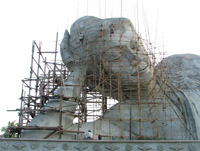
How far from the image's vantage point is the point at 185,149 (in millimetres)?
10047

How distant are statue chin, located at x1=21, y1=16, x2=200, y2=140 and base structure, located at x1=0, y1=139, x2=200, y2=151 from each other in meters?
2.81

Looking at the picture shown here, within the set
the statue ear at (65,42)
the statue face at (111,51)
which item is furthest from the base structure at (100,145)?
the statue ear at (65,42)

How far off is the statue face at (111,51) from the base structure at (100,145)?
154 inches

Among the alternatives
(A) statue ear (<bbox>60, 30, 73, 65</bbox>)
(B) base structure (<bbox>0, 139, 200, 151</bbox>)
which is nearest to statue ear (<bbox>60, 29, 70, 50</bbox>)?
(A) statue ear (<bbox>60, 30, 73, 65</bbox>)

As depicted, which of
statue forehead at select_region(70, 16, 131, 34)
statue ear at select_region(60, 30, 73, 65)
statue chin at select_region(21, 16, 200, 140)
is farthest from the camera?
statue ear at select_region(60, 30, 73, 65)

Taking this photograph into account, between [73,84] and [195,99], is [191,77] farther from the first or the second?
[73,84]

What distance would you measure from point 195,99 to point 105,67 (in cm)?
379

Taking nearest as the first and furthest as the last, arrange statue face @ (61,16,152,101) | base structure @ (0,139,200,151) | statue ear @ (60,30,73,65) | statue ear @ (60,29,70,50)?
base structure @ (0,139,200,151)
statue face @ (61,16,152,101)
statue ear @ (60,30,73,65)
statue ear @ (60,29,70,50)

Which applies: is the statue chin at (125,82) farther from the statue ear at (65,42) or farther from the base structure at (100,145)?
the base structure at (100,145)

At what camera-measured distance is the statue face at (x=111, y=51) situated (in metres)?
13.9

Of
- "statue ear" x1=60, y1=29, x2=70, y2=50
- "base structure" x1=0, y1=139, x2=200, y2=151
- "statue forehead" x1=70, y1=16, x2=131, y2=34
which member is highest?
"statue forehead" x1=70, y1=16, x2=131, y2=34

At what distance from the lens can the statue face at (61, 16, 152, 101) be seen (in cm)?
1386

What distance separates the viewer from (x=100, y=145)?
1006 cm

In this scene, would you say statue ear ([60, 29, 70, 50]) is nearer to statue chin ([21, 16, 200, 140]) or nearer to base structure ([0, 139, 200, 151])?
statue chin ([21, 16, 200, 140])
